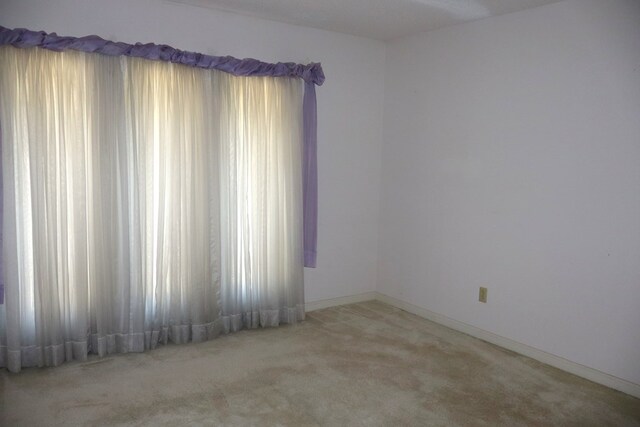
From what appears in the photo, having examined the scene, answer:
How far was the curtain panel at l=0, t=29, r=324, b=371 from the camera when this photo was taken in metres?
2.94

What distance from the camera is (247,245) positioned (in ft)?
12.4

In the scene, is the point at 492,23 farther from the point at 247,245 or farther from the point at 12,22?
the point at 12,22

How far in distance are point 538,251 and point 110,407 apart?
2.80 m

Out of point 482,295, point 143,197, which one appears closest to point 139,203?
point 143,197

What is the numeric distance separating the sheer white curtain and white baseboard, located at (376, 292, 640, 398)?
1103 mm

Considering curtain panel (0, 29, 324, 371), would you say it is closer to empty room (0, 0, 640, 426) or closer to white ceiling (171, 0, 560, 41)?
empty room (0, 0, 640, 426)

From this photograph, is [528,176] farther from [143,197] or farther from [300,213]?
[143,197]

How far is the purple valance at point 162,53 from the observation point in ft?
9.23

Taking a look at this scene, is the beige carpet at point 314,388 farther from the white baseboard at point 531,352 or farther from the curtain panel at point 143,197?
the curtain panel at point 143,197

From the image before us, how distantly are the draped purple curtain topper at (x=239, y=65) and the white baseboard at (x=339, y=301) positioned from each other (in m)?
0.43

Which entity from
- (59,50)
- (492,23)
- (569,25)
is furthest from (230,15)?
(569,25)

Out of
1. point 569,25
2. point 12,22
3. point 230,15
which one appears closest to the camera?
point 12,22

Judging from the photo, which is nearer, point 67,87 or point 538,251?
point 67,87

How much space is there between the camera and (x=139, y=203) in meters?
3.27
